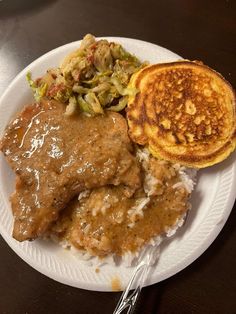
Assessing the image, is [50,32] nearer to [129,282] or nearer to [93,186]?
[93,186]

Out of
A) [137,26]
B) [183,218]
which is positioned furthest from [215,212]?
[137,26]

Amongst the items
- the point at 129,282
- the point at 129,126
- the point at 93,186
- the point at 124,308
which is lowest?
the point at 124,308

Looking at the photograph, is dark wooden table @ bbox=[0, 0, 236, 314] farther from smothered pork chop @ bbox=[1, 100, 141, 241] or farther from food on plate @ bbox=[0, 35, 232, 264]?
smothered pork chop @ bbox=[1, 100, 141, 241]

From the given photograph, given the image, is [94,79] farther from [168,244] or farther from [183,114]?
[168,244]

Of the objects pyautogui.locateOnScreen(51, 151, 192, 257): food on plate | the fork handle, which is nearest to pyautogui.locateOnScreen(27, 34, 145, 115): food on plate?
pyautogui.locateOnScreen(51, 151, 192, 257): food on plate

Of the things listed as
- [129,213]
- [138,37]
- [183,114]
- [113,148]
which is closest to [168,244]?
[129,213]
